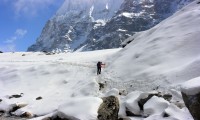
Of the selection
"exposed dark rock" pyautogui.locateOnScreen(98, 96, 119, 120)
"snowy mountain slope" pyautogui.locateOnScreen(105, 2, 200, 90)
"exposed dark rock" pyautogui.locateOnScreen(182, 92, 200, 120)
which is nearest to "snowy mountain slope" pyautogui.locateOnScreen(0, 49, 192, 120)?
"exposed dark rock" pyautogui.locateOnScreen(98, 96, 119, 120)

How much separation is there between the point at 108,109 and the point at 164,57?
18481mm

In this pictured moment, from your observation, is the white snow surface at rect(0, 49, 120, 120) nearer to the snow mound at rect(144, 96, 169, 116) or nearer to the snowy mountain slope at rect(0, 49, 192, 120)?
the snowy mountain slope at rect(0, 49, 192, 120)

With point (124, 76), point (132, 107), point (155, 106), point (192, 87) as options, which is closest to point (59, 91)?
point (124, 76)

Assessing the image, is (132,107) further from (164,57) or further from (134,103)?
(164,57)

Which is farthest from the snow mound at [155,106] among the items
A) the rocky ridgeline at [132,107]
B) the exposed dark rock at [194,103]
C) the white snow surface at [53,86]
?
the exposed dark rock at [194,103]

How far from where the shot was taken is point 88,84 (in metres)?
34.0

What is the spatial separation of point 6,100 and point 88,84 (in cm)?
803

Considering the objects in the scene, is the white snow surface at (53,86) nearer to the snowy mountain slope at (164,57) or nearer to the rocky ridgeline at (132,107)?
the rocky ridgeline at (132,107)

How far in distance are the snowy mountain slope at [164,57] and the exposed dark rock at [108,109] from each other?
367 inches

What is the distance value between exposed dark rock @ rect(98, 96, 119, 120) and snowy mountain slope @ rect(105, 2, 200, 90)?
9.31m

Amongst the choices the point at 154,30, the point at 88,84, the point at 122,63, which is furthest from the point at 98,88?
the point at 154,30

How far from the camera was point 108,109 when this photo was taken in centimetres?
1844

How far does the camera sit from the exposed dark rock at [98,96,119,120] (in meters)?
17.6

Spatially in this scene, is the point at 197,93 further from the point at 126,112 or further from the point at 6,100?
the point at 6,100
